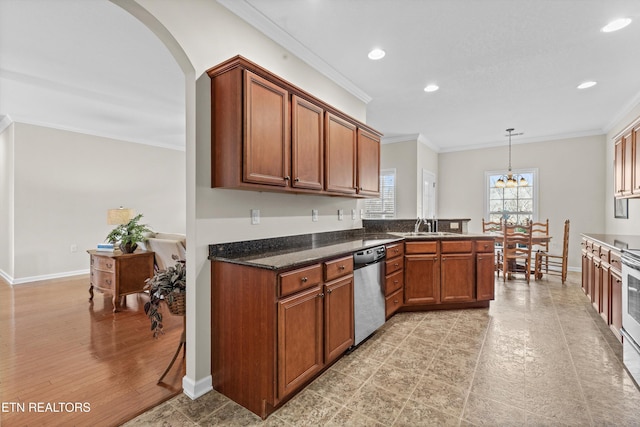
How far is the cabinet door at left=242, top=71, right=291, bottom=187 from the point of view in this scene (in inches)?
80.0

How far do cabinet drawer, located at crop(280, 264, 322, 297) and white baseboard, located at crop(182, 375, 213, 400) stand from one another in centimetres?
91

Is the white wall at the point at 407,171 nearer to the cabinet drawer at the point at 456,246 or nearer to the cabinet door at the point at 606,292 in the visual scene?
the cabinet drawer at the point at 456,246

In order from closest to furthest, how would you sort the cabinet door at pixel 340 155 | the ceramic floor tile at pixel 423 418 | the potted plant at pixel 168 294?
the ceramic floor tile at pixel 423 418 → the potted plant at pixel 168 294 → the cabinet door at pixel 340 155

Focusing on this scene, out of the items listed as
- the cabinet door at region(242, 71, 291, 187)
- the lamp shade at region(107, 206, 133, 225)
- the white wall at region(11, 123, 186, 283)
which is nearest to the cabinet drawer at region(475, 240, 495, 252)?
the cabinet door at region(242, 71, 291, 187)

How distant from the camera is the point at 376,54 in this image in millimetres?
3094

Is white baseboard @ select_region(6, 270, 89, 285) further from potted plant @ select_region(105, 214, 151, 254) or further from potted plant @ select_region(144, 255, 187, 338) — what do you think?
potted plant @ select_region(144, 255, 187, 338)

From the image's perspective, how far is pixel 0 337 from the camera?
9.76 ft

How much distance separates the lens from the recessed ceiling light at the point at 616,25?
253 centimetres

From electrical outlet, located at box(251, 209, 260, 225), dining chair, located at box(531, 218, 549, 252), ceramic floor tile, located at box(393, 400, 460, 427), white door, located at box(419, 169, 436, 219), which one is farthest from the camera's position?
white door, located at box(419, 169, 436, 219)

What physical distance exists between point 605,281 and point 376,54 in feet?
10.8

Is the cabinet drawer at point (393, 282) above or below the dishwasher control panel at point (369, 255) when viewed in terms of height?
below

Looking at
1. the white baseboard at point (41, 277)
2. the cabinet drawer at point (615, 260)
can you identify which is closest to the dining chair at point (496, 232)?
the cabinet drawer at point (615, 260)

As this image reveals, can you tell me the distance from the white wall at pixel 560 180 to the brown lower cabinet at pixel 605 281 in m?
2.72

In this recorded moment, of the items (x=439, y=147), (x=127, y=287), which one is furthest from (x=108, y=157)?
(x=439, y=147)
